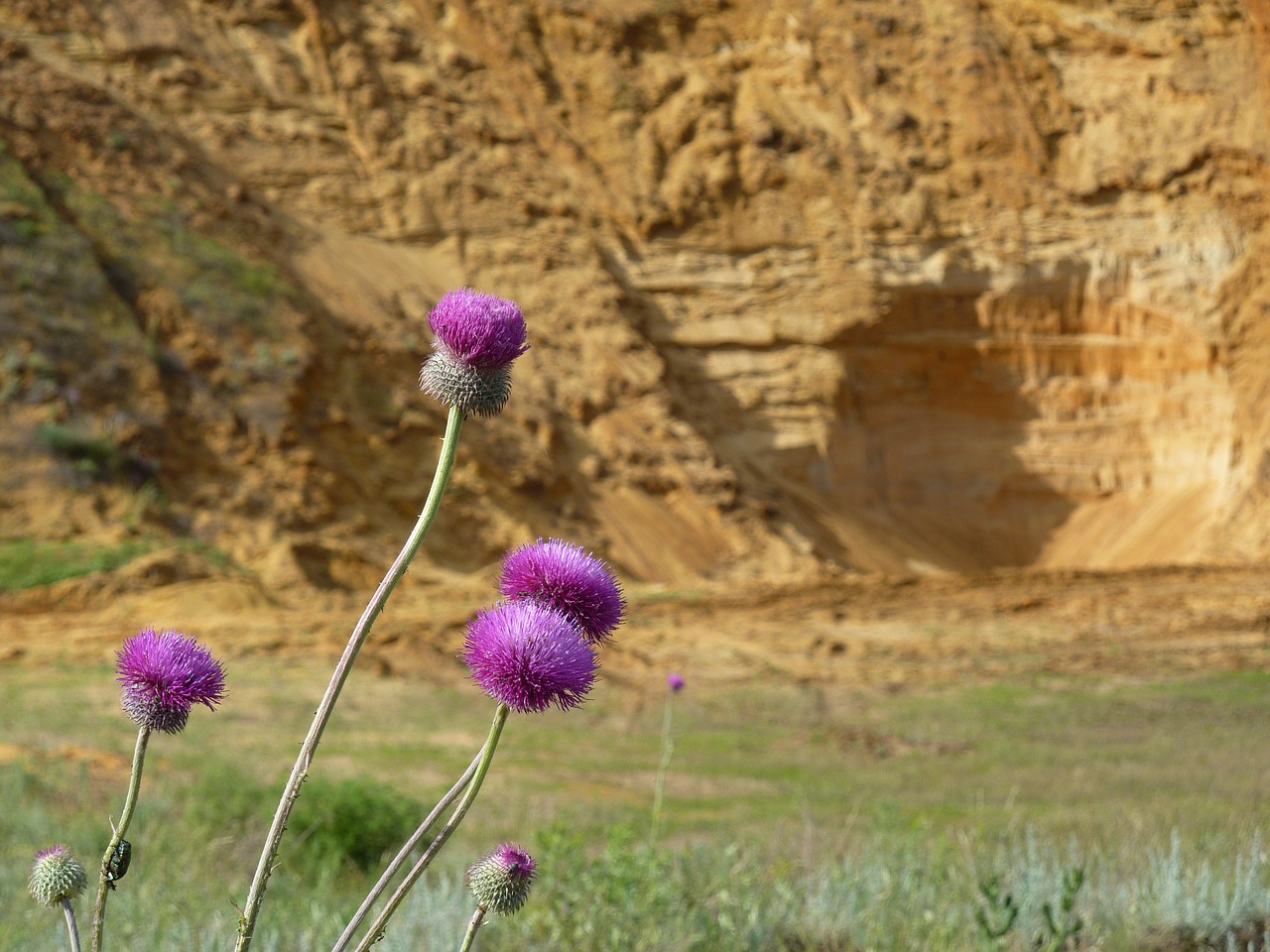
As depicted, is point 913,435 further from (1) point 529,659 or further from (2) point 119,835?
(2) point 119,835

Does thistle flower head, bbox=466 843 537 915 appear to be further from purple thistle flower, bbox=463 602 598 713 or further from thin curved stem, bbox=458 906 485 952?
purple thistle flower, bbox=463 602 598 713

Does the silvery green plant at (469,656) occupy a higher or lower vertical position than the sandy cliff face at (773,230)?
lower

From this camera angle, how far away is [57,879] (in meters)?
1.83

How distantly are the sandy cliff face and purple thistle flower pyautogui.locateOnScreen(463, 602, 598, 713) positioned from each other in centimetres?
2374

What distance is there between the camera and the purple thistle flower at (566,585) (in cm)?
179

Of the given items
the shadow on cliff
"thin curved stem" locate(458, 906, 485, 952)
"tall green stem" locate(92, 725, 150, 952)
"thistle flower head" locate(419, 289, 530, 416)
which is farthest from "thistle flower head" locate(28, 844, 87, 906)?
the shadow on cliff

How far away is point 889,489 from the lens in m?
31.9

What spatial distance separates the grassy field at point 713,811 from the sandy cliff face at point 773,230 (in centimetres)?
1241

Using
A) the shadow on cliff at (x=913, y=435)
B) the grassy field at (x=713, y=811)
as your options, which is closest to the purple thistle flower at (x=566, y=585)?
the grassy field at (x=713, y=811)

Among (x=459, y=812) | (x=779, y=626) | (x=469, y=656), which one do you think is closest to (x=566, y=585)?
(x=469, y=656)

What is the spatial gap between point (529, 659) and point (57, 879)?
0.82 meters

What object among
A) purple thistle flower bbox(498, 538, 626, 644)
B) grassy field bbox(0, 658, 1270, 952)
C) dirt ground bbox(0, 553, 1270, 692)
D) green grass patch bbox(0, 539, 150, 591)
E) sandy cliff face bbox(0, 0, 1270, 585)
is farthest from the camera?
sandy cliff face bbox(0, 0, 1270, 585)

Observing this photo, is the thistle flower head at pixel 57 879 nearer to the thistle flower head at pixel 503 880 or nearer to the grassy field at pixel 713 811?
the thistle flower head at pixel 503 880

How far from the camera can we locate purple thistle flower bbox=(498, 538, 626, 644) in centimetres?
179
